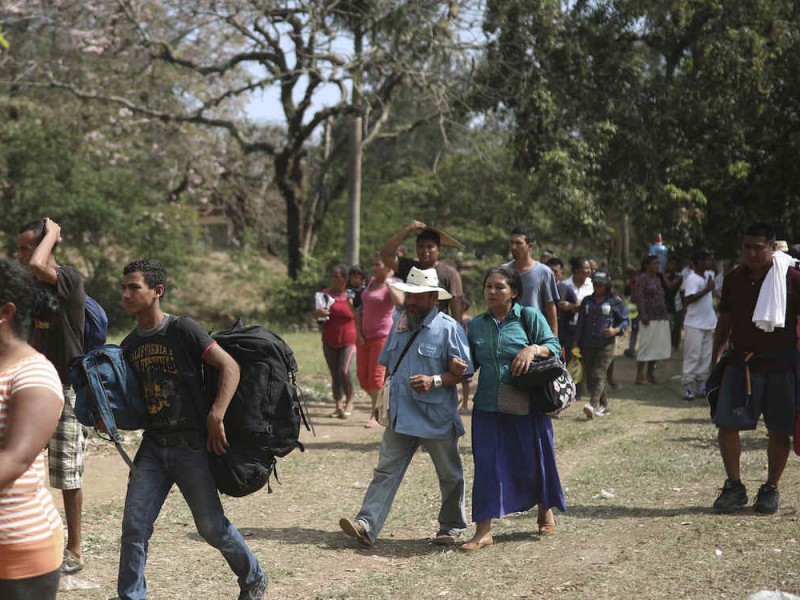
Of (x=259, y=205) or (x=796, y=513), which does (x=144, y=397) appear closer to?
(x=796, y=513)

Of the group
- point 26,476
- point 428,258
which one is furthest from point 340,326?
point 26,476

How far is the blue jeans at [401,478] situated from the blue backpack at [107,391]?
1.99 m

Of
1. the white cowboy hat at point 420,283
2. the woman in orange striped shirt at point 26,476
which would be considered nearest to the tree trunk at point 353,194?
the white cowboy hat at point 420,283

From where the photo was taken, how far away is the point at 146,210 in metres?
23.6

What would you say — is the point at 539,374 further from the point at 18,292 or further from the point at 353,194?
the point at 353,194

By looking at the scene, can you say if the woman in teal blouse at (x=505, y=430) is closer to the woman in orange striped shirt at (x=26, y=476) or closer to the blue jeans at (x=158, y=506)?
the blue jeans at (x=158, y=506)

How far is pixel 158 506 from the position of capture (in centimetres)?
497

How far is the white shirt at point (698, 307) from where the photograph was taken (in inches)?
526

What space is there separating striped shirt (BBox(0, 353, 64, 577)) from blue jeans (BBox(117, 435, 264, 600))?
1667mm

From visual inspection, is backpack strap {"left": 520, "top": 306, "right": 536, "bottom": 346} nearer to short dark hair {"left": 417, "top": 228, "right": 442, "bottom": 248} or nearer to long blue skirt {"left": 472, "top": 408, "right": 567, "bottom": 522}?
long blue skirt {"left": 472, "top": 408, "right": 567, "bottom": 522}

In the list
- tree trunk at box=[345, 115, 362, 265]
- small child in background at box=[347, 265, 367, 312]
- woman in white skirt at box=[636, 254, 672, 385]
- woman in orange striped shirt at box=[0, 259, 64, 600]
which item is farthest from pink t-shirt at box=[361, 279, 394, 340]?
tree trunk at box=[345, 115, 362, 265]

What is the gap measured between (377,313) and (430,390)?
14.0ft

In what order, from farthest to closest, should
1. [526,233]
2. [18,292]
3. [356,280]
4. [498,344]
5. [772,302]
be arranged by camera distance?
[356,280] → [526,233] → [772,302] → [498,344] → [18,292]

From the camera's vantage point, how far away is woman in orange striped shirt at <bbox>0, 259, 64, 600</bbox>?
10.1 feet
